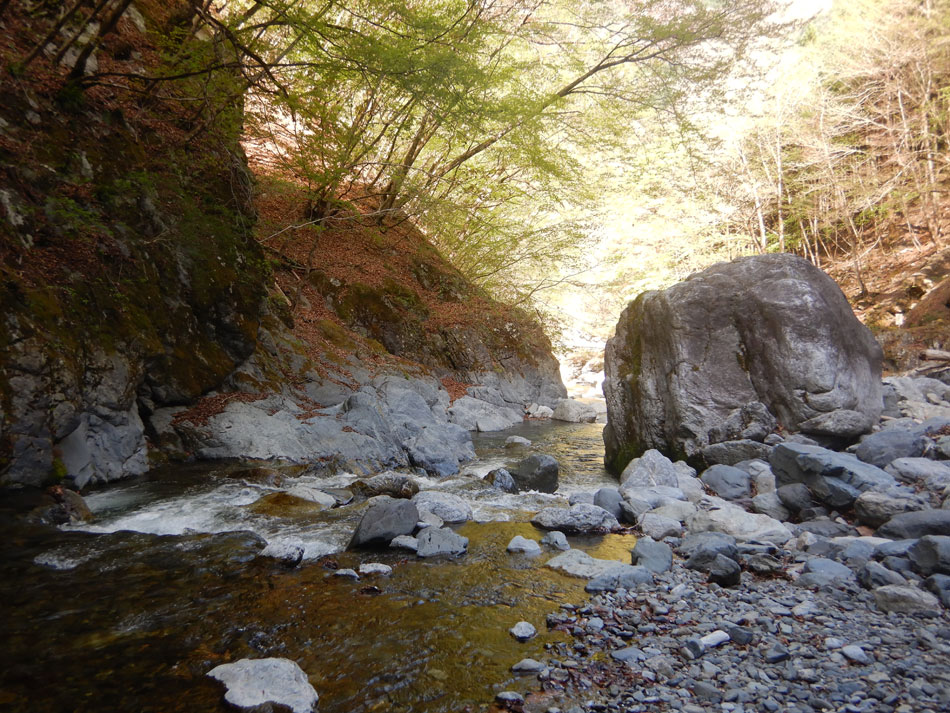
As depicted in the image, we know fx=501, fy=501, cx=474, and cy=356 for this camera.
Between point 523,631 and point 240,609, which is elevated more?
point 240,609

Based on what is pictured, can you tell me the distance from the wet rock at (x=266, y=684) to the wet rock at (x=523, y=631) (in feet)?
3.99

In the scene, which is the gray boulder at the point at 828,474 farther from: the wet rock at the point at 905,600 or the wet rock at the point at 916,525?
the wet rock at the point at 905,600

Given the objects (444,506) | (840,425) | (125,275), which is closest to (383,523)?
(444,506)

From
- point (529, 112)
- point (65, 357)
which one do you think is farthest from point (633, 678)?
point (529, 112)

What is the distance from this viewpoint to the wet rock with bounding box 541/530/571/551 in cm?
478

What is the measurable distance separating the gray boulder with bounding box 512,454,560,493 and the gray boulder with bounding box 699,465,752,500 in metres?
1.99

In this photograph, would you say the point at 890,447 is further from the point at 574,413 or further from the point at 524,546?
the point at 574,413

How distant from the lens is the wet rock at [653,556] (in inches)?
164

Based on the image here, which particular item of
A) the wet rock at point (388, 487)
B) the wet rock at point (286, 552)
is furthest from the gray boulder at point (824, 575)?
the wet rock at point (388, 487)

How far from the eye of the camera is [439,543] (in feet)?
14.9

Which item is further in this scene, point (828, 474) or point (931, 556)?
point (828, 474)

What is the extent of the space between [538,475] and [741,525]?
2.82 m

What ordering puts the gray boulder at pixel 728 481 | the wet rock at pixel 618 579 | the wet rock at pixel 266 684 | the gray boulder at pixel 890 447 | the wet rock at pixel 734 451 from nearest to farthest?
the wet rock at pixel 266 684 → the wet rock at pixel 618 579 → the gray boulder at pixel 890 447 → the gray boulder at pixel 728 481 → the wet rock at pixel 734 451

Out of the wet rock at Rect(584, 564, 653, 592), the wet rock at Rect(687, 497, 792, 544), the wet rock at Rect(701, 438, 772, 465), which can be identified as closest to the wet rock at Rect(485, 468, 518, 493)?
the wet rock at Rect(687, 497, 792, 544)
